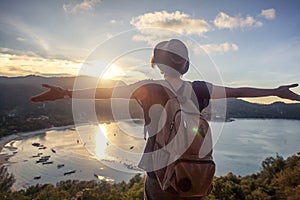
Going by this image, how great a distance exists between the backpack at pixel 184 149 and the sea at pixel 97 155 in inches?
348

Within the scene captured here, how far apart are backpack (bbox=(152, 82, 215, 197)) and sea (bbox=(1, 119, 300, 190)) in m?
8.84

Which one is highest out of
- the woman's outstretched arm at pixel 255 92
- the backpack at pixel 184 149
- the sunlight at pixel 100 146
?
the woman's outstretched arm at pixel 255 92

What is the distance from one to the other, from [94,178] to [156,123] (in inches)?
536

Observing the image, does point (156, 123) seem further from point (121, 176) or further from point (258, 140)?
point (258, 140)

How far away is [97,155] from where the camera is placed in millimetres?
16625

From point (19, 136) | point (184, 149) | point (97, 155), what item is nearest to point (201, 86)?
point (184, 149)

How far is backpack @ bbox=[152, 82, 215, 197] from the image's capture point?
0.57 m

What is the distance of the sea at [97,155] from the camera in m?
13.7

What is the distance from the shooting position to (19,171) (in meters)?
14.8

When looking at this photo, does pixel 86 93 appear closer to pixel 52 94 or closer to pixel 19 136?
pixel 52 94

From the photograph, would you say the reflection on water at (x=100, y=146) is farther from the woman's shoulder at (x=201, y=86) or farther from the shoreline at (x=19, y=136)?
the woman's shoulder at (x=201, y=86)

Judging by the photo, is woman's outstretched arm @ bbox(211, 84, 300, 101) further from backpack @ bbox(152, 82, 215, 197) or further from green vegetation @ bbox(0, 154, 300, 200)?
green vegetation @ bbox(0, 154, 300, 200)

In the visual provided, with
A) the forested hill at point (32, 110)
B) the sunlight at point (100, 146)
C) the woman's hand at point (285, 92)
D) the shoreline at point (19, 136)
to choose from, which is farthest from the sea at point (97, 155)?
the woman's hand at point (285, 92)

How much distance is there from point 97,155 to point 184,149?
1676cm
